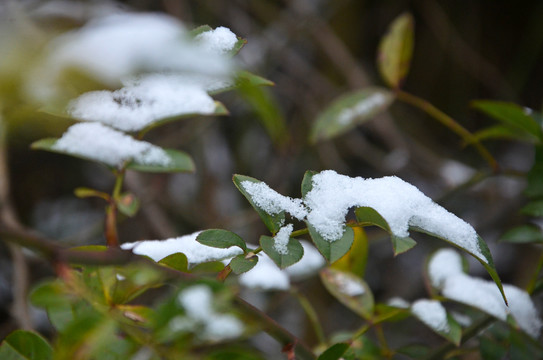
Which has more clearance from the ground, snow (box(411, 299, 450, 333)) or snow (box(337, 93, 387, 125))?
snow (box(337, 93, 387, 125))

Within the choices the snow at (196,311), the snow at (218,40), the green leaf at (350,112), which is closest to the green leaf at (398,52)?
the green leaf at (350,112)

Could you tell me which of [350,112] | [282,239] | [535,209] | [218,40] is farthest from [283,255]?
[350,112]

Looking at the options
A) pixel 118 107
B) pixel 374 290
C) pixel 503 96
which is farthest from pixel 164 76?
pixel 503 96

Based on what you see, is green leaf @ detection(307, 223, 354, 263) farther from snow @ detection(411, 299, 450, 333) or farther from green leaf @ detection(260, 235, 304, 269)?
snow @ detection(411, 299, 450, 333)

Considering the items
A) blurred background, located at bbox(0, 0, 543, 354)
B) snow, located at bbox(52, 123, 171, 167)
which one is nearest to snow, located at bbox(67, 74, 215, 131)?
snow, located at bbox(52, 123, 171, 167)

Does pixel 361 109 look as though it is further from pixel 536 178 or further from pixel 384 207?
pixel 384 207

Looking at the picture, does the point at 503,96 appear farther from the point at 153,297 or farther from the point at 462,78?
the point at 153,297
